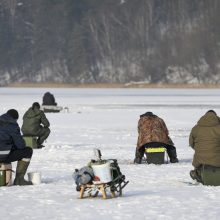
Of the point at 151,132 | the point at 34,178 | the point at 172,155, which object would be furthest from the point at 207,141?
the point at 172,155

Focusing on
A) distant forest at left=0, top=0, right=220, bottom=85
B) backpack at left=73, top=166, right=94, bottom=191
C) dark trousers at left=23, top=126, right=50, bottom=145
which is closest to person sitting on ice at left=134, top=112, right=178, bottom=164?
dark trousers at left=23, top=126, right=50, bottom=145

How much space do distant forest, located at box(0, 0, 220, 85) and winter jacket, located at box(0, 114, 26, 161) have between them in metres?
99.8

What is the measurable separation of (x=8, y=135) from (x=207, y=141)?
3088 millimetres

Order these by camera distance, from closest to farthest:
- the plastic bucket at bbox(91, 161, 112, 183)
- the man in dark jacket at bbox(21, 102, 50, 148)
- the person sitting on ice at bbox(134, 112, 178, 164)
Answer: the plastic bucket at bbox(91, 161, 112, 183) < the person sitting on ice at bbox(134, 112, 178, 164) < the man in dark jacket at bbox(21, 102, 50, 148)

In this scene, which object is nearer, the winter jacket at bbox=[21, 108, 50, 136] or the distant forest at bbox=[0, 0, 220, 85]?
the winter jacket at bbox=[21, 108, 50, 136]

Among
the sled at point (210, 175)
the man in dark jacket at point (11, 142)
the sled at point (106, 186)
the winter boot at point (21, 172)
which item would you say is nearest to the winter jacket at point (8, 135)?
the man in dark jacket at point (11, 142)

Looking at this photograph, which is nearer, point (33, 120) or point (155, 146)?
point (155, 146)

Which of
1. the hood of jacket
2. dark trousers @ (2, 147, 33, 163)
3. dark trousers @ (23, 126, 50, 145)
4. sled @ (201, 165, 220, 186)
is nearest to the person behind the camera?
sled @ (201, 165, 220, 186)

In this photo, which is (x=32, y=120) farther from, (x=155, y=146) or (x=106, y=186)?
(x=106, y=186)

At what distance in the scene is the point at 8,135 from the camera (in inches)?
507

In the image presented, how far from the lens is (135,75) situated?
399 ft

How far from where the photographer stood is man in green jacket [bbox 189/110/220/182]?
12.9 meters

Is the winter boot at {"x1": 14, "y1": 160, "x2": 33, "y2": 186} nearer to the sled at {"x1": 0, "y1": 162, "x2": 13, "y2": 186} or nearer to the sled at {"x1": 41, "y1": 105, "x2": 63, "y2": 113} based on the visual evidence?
the sled at {"x1": 0, "y1": 162, "x2": 13, "y2": 186}

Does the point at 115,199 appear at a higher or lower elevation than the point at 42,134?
lower
